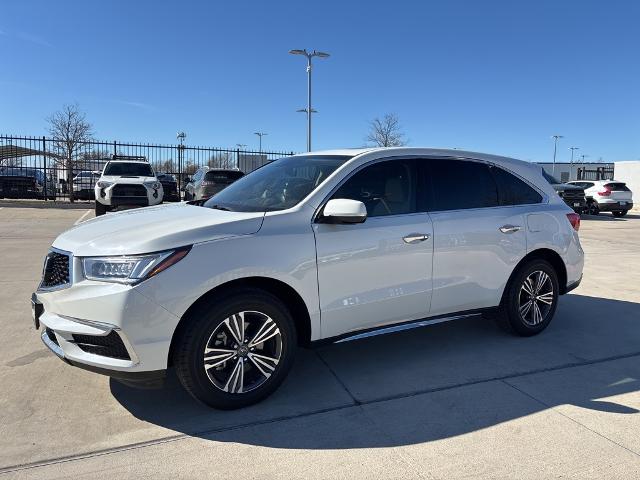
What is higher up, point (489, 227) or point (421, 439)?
point (489, 227)

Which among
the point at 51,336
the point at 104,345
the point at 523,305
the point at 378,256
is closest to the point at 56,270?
the point at 51,336

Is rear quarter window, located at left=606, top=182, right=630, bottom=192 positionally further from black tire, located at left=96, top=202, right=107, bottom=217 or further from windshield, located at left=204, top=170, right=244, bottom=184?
black tire, located at left=96, top=202, right=107, bottom=217

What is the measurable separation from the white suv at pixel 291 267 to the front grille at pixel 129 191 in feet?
38.5

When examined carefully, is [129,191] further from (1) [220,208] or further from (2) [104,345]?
(2) [104,345]

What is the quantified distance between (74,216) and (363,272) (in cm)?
1596

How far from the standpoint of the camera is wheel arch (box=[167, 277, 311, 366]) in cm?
320

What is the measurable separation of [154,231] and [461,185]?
2.63m

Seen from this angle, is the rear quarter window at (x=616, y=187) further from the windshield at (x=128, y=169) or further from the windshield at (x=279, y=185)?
the windshield at (x=279, y=185)

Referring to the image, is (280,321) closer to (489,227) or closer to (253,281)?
(253,281)

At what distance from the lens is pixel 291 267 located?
3.46m

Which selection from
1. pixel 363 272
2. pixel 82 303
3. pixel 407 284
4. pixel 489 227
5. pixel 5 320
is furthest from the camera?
pixel 5 320

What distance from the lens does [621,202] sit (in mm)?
22531

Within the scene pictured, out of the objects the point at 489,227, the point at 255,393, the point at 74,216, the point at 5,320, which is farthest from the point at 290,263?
the point at 74,216

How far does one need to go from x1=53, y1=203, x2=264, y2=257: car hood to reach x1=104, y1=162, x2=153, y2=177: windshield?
13.4m
